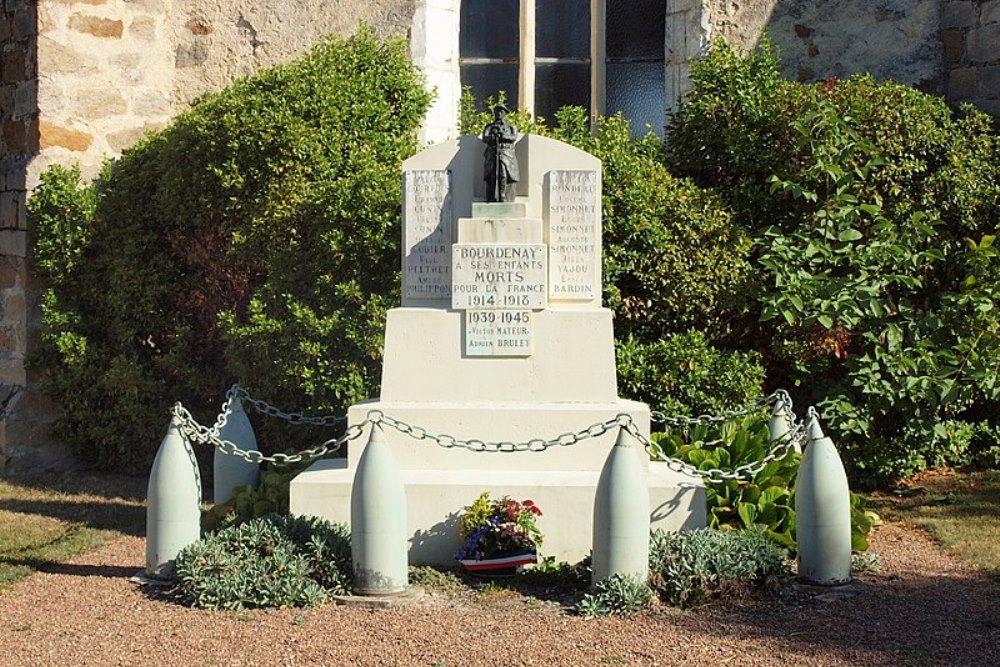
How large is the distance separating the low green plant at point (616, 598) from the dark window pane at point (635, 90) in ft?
19.7

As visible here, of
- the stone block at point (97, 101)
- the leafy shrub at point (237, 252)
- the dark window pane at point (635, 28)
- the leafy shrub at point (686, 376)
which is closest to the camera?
the leafy shrub at point (686, 376)

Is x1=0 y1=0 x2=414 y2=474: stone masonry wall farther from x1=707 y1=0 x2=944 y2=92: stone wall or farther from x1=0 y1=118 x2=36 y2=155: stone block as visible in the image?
x1=707 y1=0 x2=944 y2=92: stone wall

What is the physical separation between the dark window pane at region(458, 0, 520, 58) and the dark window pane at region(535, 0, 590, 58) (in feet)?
0.73

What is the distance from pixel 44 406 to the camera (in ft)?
33.7

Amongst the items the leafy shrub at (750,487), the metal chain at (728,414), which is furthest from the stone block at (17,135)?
the leafy shrub at (750,487)

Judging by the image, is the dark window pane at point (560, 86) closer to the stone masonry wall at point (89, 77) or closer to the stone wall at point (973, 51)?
the stone masonry wall at point (89, 77)

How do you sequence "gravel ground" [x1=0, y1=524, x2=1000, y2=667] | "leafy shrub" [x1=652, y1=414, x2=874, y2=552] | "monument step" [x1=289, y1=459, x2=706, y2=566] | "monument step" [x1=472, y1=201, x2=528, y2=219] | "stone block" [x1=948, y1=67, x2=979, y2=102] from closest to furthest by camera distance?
"gravel ground" [x1=0, y1=524, x2=1000, y2=667]
"monument step" [x1=289, y1=459, x2=706, y2=566]
"leafy shrub" [x1=652, y1=414, x2=874, y2=552]
"monument step" [x1=472, y1=201, x2=528, y2=219]
"stone block" [x1=948, y1=67, x2=979, y2=102]

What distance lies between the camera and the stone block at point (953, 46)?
10.4 meters

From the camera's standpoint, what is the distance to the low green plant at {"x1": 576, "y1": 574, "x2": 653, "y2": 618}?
A: 571 centimetres

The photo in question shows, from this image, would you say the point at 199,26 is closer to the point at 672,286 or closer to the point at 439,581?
the point at 672,286

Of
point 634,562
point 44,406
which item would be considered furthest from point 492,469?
point 44,406

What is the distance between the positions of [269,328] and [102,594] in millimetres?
2961

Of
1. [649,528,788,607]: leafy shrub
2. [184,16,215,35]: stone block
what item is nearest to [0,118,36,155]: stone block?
[184,16,215,35]: stone block

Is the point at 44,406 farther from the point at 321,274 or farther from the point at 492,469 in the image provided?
the point at 492,469
